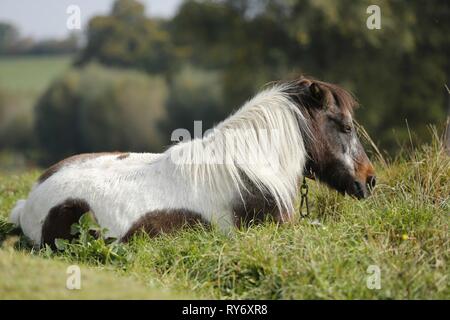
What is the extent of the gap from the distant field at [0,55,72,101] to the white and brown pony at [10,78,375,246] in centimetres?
3870

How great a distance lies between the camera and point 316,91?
6.15m

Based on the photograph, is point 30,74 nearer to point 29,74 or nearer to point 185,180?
point 29,74

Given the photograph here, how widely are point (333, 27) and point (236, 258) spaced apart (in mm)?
20514

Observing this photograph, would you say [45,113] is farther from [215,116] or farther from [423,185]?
[423,185]

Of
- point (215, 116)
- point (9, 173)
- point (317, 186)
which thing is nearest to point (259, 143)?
point (317, 186)

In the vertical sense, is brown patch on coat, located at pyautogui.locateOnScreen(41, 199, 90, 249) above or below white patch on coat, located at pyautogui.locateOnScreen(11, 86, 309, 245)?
below

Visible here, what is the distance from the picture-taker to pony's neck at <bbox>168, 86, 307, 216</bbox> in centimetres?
589

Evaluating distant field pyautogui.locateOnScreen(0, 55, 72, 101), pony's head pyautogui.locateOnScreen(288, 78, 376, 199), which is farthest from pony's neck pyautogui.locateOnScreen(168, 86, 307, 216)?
distant field pyautogui.locateOnScreen(0, 55, 72, 101)

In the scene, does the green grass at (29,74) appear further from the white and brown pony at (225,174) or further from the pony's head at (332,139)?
the pony's head at (332,139)

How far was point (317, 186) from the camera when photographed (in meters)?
6.95

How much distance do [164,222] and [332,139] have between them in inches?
69.9

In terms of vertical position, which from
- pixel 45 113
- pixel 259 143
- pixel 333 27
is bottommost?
pixel 45 113

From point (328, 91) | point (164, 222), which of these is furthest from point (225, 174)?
point (328, 91)

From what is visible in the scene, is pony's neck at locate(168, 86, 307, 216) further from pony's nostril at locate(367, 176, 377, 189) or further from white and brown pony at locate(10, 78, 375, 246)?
A: pony's nostril at locate(367, 176, 377, 189)
